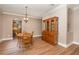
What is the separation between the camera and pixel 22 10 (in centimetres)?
228

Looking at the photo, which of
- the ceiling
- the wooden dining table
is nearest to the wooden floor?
the wooden dining table

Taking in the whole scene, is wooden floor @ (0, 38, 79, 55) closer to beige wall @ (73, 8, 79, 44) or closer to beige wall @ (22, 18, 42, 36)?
beige wall @ (73, 8, 79, 44)

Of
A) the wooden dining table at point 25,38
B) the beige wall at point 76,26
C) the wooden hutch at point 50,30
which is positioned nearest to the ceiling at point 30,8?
the wooden hutch at point 50,30

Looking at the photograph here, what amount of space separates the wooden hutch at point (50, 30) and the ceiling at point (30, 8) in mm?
298

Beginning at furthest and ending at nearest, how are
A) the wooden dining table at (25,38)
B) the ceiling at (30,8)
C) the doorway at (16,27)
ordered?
the wooden dining table at (25,38)
the doorway at (16,27)
the ceiling at (30,8)

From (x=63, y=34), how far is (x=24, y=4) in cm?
136

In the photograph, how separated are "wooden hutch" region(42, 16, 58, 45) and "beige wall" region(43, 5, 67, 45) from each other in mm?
109

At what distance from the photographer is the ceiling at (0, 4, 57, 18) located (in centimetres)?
204

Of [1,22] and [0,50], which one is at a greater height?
[1,22]

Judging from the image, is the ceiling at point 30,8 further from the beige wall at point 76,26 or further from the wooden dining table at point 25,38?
the beige wall at point 76,26

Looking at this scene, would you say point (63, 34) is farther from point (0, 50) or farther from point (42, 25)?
point (0, 50)

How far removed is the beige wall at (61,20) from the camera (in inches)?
86.5
